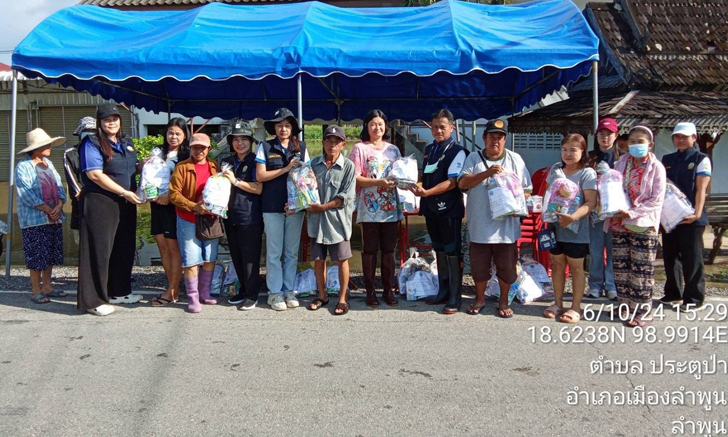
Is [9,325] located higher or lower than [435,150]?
lower

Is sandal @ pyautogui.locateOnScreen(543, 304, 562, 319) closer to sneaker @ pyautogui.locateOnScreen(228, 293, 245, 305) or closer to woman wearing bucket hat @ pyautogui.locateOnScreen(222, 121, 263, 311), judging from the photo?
woman wearing bucket hat @ pyautogui.locateOnScreen(222, 121, 263, 311)

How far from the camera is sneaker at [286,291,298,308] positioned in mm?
5332

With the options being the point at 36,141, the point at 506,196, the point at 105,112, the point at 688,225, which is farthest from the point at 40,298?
the point at 688,225

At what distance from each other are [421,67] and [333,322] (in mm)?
2830

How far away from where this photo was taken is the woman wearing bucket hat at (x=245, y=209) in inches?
204

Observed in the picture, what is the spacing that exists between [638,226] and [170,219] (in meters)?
4.30

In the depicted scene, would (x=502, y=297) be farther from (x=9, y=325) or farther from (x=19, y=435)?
(x=9, y=325)

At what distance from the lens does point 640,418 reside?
317 centimetres

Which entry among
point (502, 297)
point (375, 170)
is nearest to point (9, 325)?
point (375, 170)

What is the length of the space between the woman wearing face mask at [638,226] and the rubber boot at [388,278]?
2.04 m

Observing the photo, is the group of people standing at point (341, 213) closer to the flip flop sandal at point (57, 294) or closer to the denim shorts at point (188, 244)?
the denim shorts at point (188, 244)

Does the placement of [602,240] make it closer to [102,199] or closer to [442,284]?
[442,284]

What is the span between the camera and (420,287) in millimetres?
5570

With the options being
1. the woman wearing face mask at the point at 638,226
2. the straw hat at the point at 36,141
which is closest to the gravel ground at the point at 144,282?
the woman wearing face mask at the point at 638,226
